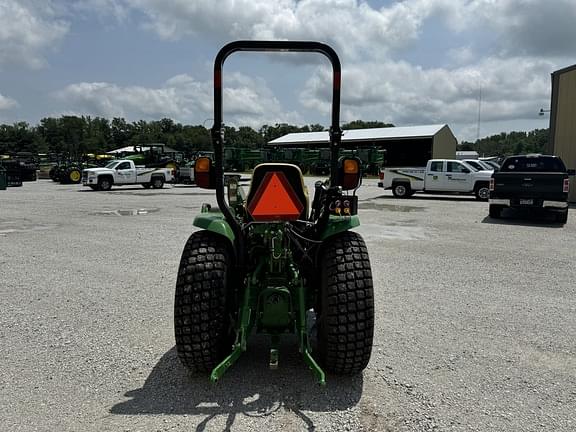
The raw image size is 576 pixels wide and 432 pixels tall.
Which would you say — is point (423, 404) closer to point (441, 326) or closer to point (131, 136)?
point (441, 326)

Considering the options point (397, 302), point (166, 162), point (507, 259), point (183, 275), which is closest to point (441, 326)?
point (397, 302)

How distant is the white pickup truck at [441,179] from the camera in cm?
1998

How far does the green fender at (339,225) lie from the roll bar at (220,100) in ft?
0.97

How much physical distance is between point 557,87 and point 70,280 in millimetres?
20400

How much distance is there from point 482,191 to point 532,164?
6.37 m

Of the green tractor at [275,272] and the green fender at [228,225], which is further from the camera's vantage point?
the green fender at [228,225]

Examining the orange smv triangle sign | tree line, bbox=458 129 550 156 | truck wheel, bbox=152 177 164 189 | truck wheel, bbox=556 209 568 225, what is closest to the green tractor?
the orange smv triangle sign

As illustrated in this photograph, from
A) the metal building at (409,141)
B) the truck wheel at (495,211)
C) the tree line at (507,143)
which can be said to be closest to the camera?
the truck wheel at (495,211)

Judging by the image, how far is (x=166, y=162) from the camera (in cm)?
3148

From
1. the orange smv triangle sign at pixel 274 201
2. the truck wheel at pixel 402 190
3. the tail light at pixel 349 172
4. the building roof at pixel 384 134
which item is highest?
the building roof at pixel 384 134

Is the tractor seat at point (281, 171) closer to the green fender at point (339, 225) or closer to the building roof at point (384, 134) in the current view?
the green fender at point (339, 225)

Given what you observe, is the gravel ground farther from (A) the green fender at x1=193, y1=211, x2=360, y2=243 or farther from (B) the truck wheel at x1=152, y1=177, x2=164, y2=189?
(B) the truck wheel at x1=152, y1=177, x2=164, y2=189

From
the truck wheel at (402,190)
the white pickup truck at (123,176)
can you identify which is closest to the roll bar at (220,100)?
the truck wheel at (402,190)

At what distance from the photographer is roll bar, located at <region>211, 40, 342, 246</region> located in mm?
3340
